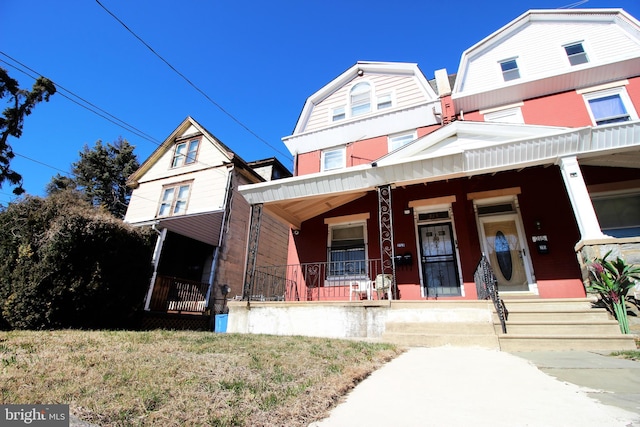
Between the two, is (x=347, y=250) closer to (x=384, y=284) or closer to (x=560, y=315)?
(x=384, y=284)

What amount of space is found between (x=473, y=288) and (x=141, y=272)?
8716 millimetres

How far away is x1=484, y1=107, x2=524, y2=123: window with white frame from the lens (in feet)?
29.9

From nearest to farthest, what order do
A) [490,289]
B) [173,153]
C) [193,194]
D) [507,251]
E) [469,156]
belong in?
[490,289] < [469,156] < [507,251] < [193,194] < [173,153]

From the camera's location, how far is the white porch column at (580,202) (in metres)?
5.82

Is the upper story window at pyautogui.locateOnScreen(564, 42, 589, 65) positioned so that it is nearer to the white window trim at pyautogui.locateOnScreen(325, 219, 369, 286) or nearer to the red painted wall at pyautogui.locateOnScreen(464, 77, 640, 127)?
the red painted wall at pyautogui.locateOnScreen(464, 77, 640, 127)

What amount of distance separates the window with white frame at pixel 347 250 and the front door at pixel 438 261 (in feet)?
5.74

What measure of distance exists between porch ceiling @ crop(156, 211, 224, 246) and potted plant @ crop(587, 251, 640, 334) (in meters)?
11.4

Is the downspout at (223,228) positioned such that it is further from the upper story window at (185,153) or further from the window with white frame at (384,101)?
the window with white frame at (384,101)

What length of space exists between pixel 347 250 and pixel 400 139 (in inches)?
166

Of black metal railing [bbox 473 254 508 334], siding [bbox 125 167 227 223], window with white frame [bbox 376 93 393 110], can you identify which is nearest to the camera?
black metal railing [bbox 473 254 508 334]

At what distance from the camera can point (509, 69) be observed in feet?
32.4

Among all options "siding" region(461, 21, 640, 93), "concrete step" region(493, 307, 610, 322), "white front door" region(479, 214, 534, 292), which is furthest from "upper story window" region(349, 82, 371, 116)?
"concrete step" region(493, 307, 610, 322)

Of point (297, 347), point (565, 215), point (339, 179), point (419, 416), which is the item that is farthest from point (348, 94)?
point (419, 416)

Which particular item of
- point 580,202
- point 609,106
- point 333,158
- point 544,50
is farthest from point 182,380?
point 544,50
